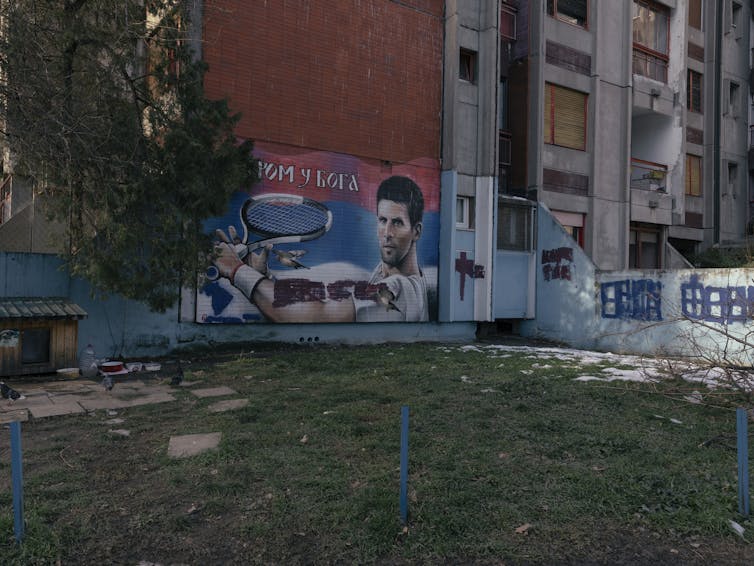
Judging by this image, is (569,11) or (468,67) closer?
(468,67)

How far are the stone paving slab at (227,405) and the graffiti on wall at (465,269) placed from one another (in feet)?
28.9

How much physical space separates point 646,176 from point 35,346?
64.1ft

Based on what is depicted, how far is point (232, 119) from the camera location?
1026 cm

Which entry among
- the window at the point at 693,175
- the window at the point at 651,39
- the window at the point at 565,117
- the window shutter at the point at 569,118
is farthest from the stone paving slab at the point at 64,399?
the window at the point at 693,175

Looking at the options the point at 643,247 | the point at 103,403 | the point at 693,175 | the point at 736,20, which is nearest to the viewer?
the point at 103,403

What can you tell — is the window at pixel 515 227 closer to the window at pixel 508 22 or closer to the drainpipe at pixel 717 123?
the window at pixel 508 22

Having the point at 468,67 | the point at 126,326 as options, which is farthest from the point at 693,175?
the point at 126,326

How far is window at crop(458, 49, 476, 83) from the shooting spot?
15719mm

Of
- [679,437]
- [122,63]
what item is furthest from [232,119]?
[679,437]

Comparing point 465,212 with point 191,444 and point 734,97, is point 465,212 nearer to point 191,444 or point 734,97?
point 191,444

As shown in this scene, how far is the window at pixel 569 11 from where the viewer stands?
56.4 feet

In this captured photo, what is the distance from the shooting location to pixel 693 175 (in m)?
22.6

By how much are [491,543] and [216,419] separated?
389cm

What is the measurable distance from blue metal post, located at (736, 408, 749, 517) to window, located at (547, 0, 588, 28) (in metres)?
16.3
